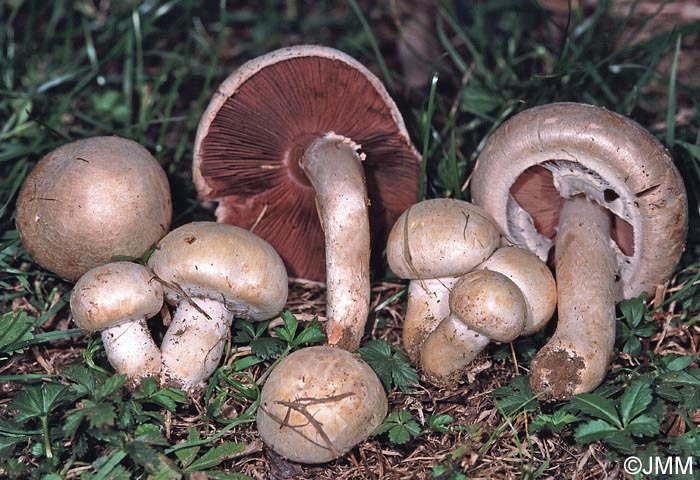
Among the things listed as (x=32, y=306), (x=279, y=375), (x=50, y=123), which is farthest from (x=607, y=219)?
(x=50, y=123)

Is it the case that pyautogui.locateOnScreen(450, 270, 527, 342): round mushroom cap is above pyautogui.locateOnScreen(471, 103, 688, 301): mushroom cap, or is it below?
below

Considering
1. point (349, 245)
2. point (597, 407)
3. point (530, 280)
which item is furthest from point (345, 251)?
point (597, 407)

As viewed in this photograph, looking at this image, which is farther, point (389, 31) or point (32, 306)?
point (389, 31)

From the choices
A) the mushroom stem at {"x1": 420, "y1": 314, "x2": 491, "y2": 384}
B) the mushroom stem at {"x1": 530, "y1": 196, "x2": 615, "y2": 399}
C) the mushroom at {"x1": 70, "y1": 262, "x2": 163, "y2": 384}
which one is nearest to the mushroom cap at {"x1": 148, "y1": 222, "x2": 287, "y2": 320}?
the mushroom at {"x1": 70, "y1": 262, "x2": 163, "y2": 384}

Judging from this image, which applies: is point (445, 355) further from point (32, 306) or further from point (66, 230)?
point (32, 306)

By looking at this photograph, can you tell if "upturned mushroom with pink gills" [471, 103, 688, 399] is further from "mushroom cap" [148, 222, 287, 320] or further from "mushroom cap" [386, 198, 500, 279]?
"mushroom cap" [148, 222, 287, 320]

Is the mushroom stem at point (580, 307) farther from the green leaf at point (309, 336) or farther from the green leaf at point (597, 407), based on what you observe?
the green leaf at point (309, 336)
